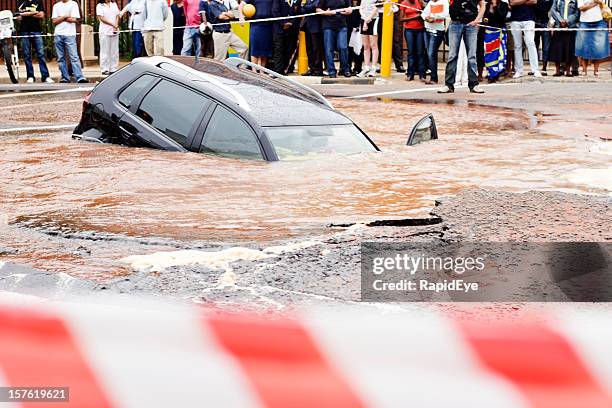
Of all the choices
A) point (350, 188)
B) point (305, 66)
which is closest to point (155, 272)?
point (350, 188)

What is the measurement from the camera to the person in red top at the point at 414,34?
2148 cm

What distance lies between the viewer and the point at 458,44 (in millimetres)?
19047

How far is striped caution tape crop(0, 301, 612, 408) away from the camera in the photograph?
1968mm

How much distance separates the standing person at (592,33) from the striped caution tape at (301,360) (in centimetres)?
2003

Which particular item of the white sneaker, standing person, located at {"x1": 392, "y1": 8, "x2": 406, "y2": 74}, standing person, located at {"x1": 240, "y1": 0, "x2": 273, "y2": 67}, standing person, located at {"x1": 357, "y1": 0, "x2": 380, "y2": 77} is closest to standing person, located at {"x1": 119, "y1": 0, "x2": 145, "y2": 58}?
standing person, located at {"x1": 240, "y1": 0, "x2": 273, "y2": 67}

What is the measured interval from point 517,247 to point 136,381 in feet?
13.1

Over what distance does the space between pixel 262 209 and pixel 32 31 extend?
55.1 feet

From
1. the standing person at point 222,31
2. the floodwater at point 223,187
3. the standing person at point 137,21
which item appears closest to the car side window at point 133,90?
the floodwater at point 223,187

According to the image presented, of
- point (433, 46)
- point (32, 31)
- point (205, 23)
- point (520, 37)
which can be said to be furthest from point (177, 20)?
point (520, 37)

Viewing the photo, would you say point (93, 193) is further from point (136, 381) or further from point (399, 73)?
point (399, 73)

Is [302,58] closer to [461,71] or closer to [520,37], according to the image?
[461,71]

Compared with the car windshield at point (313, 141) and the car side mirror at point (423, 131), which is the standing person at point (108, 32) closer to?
the car side mirror at point (423, 131)

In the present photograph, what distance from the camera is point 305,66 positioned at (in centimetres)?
2344

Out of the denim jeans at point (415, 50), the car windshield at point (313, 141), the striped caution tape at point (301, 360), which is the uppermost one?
the striped caution tape at point (301, 360)
